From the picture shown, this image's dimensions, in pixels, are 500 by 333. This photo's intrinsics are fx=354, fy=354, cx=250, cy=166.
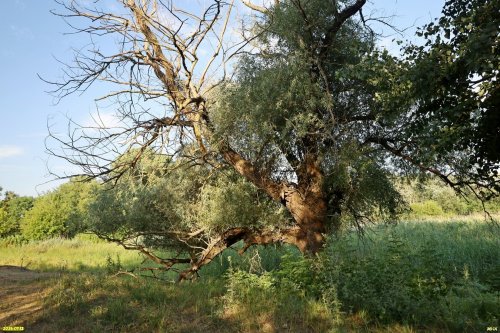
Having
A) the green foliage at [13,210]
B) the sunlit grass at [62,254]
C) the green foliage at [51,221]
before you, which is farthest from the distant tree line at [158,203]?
the green foliage at [13,210]

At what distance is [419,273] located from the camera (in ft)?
20.8

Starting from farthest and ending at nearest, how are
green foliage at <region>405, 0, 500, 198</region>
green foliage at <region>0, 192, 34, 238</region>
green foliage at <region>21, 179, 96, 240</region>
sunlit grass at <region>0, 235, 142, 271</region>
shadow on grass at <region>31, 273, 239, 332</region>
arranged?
1. green foliage at <region>0, 192, 34, 238</region>
2. green foliage at <region>21, 179, 96, 240</region>
3. sunlit grass at <region>0, 235, 142, 271</region>
4. shadow on grass at <region>31, 273, 239, 332</region>
5. green foliage at <region>405, 0, 500, 198</region>

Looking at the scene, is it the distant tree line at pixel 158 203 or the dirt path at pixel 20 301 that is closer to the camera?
the dirt path at pixel 20 301

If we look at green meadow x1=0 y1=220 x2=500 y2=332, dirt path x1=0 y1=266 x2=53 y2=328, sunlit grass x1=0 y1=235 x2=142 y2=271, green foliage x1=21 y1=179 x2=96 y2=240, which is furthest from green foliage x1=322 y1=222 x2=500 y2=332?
green foliage x1=21 y1=179 x2=96 y2=240

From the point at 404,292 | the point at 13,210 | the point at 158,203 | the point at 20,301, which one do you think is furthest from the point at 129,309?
the point at 13,210

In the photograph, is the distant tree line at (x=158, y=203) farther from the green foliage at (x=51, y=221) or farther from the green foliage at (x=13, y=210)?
the green foliage at (x=13, y=210)

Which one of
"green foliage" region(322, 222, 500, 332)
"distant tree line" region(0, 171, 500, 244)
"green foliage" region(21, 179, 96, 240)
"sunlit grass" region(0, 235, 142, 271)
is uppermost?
"green foliage" region(21, 179, 96, 240)

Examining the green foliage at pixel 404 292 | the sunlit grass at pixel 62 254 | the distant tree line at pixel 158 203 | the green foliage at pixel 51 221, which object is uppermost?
the green foliage at pixel 51 221

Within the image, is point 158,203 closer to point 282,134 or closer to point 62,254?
point 282,134

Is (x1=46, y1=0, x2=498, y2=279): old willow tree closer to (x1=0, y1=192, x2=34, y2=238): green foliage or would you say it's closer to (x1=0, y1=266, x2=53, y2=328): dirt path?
(x1=0, y1=266, x2=53, y2=328): dirt path

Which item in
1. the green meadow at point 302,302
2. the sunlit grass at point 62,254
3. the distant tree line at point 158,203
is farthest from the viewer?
the sunlit grass at point 62,254

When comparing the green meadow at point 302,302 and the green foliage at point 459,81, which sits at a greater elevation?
the green foliage at point 459,81

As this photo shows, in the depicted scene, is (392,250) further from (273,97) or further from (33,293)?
(33,293)

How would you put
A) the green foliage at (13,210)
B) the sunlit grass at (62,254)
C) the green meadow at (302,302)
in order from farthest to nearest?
the green foliage at (13,210) < the sunlit grass at (62,254) < the green meadow at (302,302)
